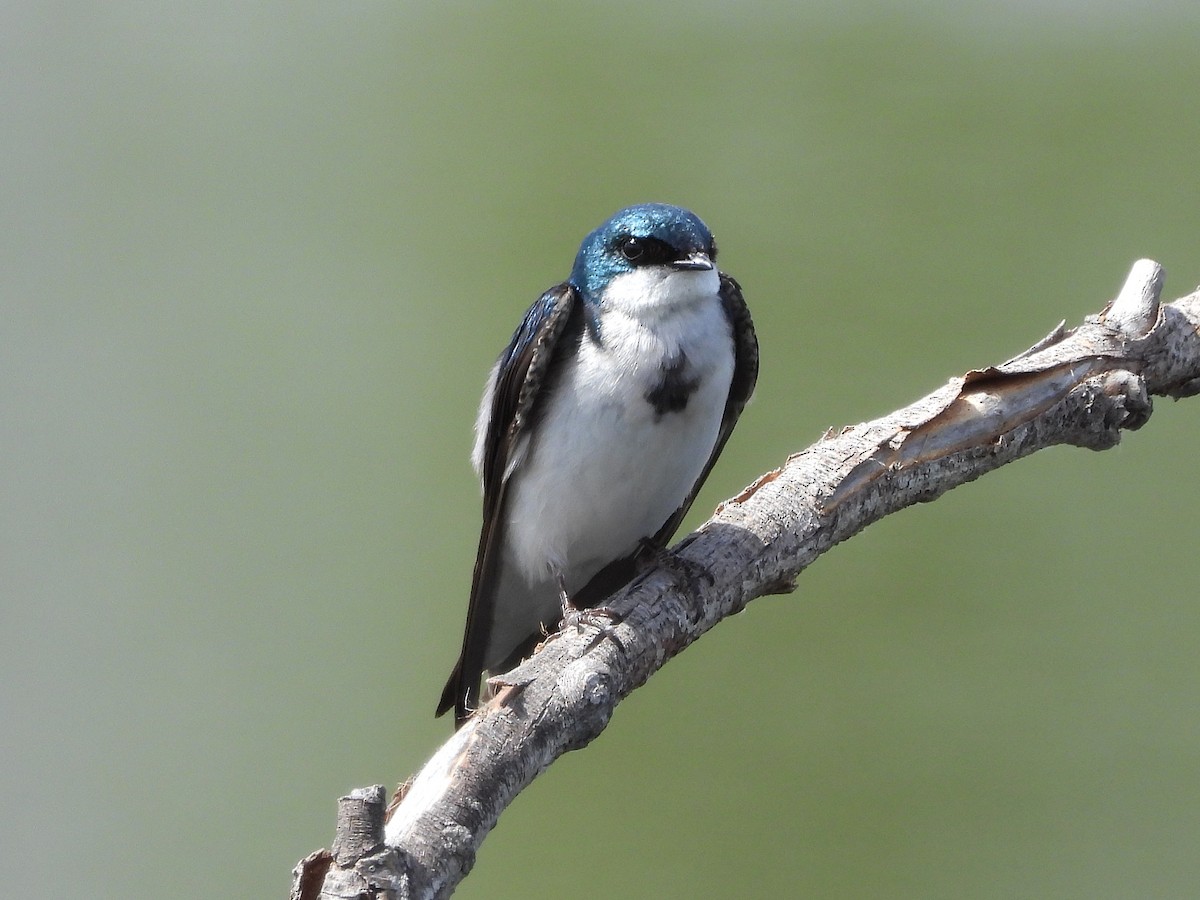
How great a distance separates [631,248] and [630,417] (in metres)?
0.18

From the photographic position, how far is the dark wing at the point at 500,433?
4.15 ft

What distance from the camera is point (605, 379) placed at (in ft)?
4.03

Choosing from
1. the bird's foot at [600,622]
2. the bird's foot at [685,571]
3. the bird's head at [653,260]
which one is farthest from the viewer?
the bird's head at [653,260]

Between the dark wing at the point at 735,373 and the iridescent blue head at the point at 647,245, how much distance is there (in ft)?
0.18

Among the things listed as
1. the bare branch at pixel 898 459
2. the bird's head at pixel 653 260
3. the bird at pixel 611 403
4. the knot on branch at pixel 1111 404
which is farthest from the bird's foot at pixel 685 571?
the knot on branch at pixel 1111 404

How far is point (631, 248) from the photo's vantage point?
1.27m

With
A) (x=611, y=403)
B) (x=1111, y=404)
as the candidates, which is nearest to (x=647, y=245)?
(x=611, y=403)

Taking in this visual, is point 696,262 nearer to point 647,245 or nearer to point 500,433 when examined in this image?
point 647,245

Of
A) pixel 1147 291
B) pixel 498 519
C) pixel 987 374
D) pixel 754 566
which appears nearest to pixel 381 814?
pixel 754 566

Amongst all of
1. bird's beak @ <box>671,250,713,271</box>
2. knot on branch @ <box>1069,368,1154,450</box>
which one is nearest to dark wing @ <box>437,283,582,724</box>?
bird's beak @ <box>671,250,713,271</box>

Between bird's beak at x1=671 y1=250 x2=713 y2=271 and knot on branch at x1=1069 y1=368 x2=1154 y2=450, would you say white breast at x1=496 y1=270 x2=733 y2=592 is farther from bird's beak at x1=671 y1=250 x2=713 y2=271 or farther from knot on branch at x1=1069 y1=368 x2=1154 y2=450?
knot on branch at x1=1069 y1=368 x2=1154 y2=450

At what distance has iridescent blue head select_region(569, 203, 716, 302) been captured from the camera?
4.10ft

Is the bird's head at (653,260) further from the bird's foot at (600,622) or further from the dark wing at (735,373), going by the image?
the bird's foot at (600,622)

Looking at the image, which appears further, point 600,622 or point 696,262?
point 696,262
